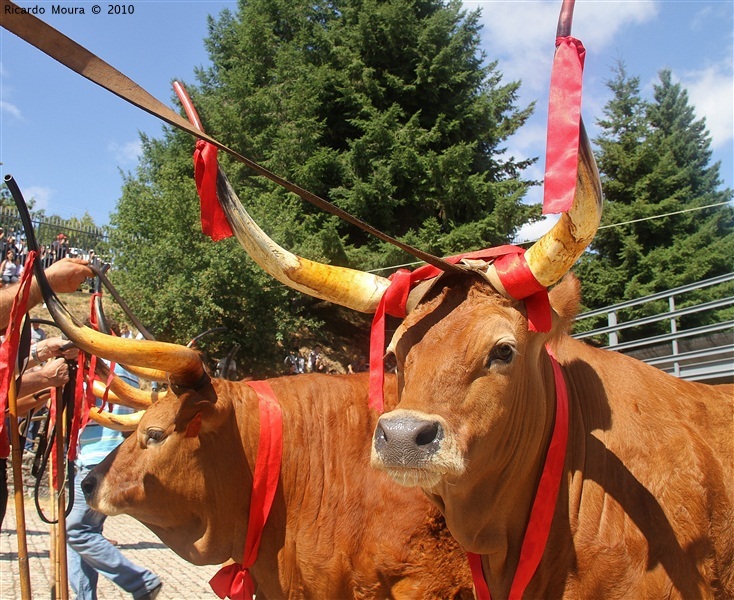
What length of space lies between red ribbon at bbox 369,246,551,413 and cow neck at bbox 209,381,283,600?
1149mm

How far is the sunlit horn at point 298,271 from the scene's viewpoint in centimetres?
273

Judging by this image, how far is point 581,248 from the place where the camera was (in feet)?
7.63

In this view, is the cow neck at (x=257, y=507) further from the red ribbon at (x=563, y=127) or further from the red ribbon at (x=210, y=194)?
the red ribbon at (x=563, y=127)

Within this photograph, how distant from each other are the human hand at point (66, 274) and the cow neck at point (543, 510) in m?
2.70

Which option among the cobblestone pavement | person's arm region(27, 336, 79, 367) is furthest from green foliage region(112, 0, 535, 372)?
person's arm region(27, 336, 79, 367)

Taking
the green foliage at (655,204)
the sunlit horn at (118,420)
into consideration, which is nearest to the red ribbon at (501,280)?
the sunlit horn at (118,420)

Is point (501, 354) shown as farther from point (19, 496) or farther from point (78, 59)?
point (19, 496)

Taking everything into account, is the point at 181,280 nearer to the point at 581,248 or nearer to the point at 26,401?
the point at 26,401

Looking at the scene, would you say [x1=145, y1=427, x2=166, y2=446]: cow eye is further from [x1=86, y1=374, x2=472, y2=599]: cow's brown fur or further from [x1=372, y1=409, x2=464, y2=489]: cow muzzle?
[x1=372, y1=409, x2=464, y2=489]: cow muzzle

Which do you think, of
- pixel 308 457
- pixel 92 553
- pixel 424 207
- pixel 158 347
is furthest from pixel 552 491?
pixel 424 207

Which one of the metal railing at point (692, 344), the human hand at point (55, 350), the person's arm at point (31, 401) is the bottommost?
the person's arm at point (31, 401)

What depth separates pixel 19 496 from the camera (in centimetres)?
331

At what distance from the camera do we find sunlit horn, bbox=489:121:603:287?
217 centimetres

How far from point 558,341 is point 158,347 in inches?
82.9
